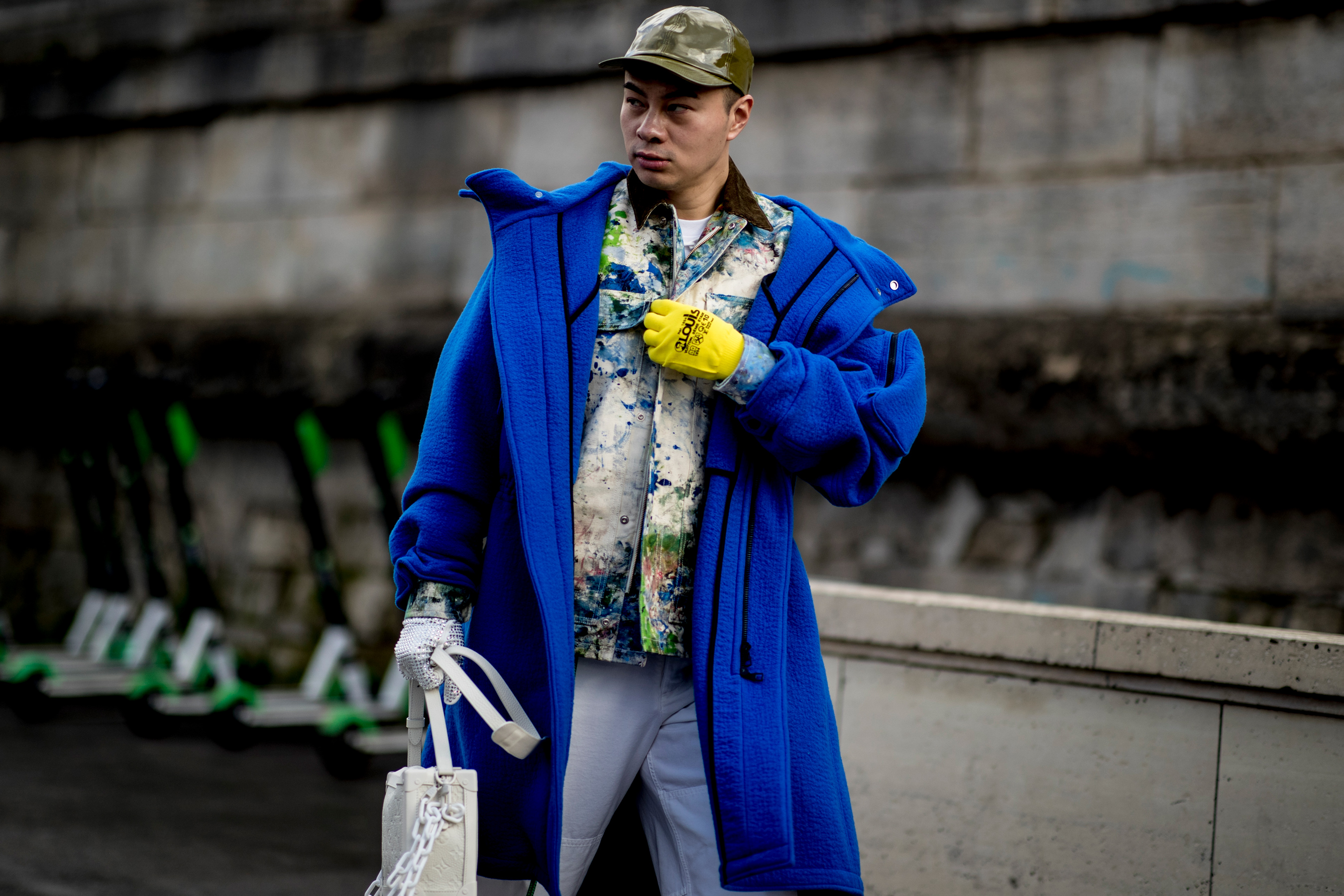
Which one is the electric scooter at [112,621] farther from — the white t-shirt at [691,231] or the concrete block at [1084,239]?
the white t-shirt at [691,231]

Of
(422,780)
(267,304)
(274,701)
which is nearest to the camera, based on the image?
(422,780)

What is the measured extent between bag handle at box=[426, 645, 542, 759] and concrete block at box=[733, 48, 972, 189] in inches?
178

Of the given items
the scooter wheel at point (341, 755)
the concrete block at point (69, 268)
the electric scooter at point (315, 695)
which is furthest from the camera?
the concrete block at point (69, 268)

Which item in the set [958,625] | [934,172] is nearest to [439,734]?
[958,625]

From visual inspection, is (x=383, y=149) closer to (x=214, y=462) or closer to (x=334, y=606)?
(x=214, y=462)

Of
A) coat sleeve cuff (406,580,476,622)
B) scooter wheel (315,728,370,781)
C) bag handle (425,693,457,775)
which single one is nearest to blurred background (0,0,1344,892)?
scooter wheel (315,728,370,781)

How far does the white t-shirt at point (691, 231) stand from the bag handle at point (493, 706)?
2.68 ft

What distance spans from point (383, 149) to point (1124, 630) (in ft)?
19.3

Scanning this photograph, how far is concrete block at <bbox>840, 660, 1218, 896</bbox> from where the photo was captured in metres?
3.37

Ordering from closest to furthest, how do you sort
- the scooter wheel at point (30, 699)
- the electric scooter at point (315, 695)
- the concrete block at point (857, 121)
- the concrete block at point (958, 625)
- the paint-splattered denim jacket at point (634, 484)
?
the paint-splattered denim jacket at point (634, 484) < the concrete block at point (958, 625) < the concrete block at point (857, 121) < the electric scooter at point (315, 695) < the scooter wheel at point (30, 699)

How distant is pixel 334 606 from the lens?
6820mm

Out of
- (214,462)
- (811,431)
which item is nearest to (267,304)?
(214,462)

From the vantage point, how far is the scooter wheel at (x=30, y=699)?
278 inches

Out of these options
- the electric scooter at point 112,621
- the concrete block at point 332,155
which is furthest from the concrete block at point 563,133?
the electric scooter at point 112,621
